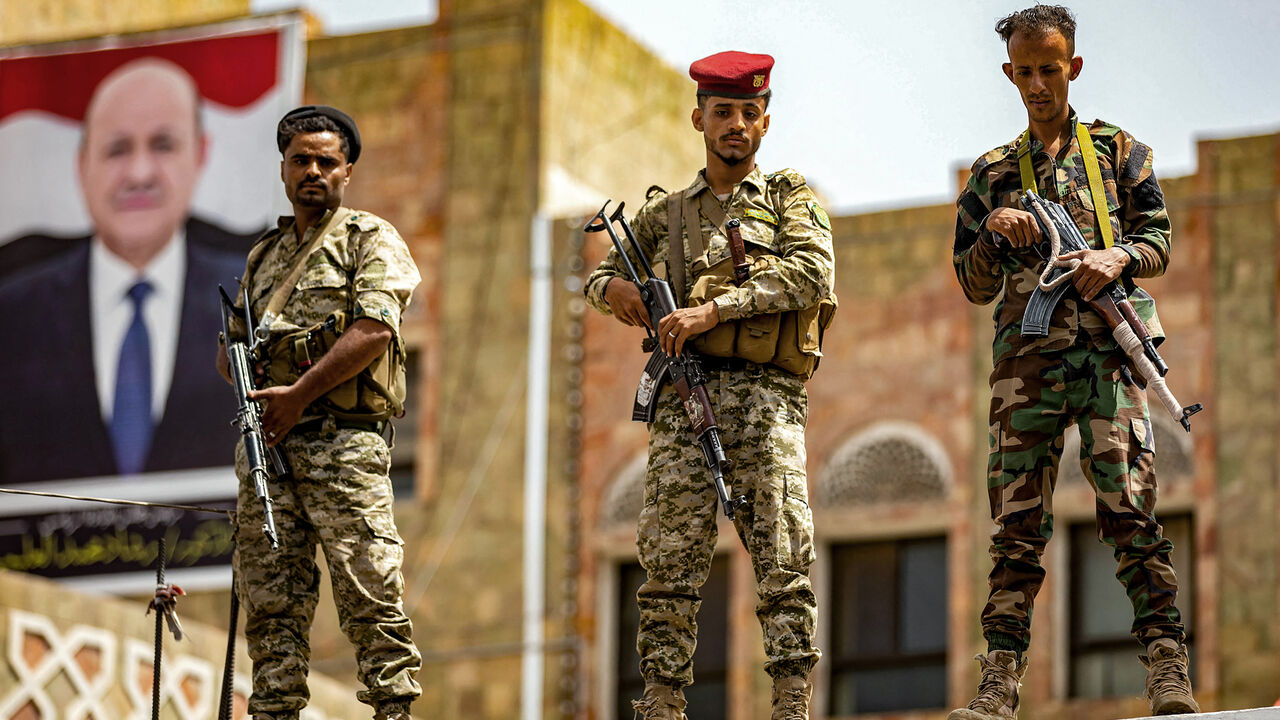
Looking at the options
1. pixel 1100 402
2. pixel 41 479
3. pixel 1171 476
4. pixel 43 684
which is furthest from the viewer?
pixel 41 479

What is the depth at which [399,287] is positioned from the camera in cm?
927

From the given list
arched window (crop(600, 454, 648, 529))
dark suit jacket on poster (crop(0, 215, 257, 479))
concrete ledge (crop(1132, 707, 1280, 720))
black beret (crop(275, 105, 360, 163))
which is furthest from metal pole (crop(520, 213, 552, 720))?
concrete ledge (crop(1132, 707, 1280, 720))

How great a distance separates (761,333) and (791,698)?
4.16 ft

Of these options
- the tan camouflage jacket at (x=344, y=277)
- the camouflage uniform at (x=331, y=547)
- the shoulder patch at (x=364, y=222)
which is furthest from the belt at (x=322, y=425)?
the shoulder patch at (x=364, y=222)

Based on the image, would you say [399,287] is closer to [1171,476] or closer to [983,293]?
[983,293]

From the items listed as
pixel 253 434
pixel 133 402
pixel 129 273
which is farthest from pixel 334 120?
pixel 129 273

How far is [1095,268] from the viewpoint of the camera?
8539 mm

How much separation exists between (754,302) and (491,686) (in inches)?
488

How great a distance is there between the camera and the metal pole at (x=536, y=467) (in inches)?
817

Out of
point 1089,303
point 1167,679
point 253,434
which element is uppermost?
point 1089,303

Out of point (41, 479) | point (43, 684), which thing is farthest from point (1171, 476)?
point (41, 479)

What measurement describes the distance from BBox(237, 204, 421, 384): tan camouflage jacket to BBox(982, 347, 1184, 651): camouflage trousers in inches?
88.0

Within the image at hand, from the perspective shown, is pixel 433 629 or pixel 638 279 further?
pixel 433 629

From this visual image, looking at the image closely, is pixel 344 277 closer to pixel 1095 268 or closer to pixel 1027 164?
pixel 1027 164
